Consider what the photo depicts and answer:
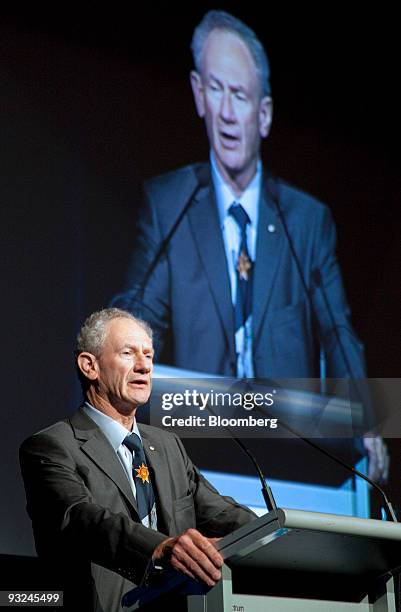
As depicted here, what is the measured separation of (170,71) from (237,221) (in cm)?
82

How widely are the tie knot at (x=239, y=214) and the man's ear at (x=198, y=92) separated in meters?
0.48

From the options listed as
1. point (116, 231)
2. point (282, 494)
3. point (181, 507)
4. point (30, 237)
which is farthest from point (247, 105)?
point (181, 507)

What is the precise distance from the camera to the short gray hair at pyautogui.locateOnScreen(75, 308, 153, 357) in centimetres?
310

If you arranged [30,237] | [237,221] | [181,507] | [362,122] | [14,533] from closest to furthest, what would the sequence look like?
[181,507], [14,533], [30,237], [237,221], [362,122]

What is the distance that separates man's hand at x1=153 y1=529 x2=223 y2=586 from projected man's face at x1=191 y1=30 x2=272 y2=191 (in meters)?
3.01

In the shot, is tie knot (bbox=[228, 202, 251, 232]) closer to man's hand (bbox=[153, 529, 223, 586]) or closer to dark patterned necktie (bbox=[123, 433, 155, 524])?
dark patterned necktie (bbox=[123, 433, 155, 524])

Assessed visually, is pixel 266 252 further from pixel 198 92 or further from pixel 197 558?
pixel 197 558

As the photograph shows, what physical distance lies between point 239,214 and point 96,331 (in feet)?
6.10

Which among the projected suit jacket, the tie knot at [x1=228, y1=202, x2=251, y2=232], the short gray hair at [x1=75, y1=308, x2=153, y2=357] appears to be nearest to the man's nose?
the projected suit jacket

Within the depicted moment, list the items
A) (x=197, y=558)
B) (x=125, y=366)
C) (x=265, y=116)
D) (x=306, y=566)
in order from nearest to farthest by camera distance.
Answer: (x=197, y=558), (x=306, y=566), (x=125, y=366), (x=265, y=116)

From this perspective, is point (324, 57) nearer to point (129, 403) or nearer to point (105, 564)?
point (129, 403)

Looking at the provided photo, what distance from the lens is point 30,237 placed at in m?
4.47

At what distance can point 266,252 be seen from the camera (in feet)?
15.7

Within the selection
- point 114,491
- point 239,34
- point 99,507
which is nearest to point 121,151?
point 239,34
